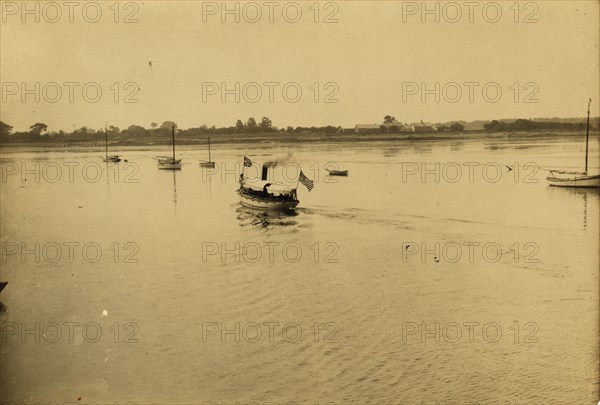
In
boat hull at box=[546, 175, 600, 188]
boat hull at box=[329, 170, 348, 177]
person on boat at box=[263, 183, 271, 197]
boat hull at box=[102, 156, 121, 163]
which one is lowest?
person on boat at box=[263, 183, 271, 197]

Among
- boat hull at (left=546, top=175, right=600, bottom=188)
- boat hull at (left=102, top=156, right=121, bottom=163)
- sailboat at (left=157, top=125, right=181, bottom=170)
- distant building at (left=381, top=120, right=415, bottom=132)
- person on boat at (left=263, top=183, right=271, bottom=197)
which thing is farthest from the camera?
person on boat at (left=263, top=183, right=271, bottom=197)

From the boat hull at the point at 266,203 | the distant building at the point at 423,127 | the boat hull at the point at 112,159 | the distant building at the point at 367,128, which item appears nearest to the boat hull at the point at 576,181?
the distant building at the point at 423,127

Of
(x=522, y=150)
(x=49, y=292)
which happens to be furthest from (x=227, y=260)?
(x=522, y=150)

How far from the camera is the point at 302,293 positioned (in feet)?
12.3

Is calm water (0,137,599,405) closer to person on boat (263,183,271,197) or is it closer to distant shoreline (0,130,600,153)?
distant shoreline (0,130,600,153)

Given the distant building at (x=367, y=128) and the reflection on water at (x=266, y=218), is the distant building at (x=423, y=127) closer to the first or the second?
the distant building at (x=367, y=128)

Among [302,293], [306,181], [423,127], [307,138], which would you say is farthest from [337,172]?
[302,293]

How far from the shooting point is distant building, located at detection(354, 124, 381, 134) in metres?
3.72

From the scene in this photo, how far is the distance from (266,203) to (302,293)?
79cm

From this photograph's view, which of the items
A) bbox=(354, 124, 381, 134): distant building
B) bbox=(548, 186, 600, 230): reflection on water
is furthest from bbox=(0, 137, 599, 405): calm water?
bbox=(354, 124, 381, 134): distant building

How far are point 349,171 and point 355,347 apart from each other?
126 centimetres

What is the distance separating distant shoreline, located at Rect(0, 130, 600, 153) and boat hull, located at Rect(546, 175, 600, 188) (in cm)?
24

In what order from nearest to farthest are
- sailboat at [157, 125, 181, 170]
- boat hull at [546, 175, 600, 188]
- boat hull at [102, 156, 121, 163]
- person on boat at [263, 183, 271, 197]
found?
boat hull at [546, 175, 600, 188] → boat hull at [102, 156, 121, 163] → sailboat at [157, 125, 181, 170] → person on boat at [263, 183, 271, 197]

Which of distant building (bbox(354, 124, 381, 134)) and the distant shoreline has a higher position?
distant building (bbox(354, 124, 381, 134))
